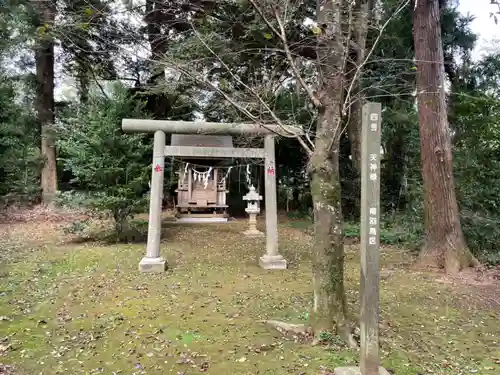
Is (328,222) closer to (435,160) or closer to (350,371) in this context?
(350,371)

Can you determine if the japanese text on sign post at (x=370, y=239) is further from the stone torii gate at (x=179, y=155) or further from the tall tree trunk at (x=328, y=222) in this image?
the stone torii gate at (x=179, y=155)

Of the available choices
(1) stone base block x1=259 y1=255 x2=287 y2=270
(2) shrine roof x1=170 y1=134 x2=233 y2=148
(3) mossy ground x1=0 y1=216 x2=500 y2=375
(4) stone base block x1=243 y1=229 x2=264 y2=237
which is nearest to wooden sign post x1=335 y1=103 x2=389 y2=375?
(3) mossy ground x1=0 y1=216 x2=500 y2=375

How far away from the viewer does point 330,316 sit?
3.43 metres

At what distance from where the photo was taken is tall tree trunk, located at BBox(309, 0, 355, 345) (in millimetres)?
3420

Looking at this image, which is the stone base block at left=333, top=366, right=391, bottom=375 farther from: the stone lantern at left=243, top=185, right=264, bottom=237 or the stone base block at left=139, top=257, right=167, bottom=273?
the stone lantern at left=243, top=185, right=264, bottom=237

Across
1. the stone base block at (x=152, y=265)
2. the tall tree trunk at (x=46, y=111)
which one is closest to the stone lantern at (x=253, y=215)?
the stone base block at (x=152, y=265)

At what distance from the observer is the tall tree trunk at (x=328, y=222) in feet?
11.2

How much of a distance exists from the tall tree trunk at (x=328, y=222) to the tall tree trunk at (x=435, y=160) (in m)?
3.32

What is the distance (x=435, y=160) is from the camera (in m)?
6.15

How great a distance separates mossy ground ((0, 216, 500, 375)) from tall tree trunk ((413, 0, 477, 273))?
580 mm

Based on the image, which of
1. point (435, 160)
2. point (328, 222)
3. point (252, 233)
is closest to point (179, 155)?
point (328, 222)

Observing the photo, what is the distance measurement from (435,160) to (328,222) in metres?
3.63

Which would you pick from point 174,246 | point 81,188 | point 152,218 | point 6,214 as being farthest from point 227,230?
point 6,214

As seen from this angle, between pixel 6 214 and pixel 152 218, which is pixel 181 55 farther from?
pixel 6 214
